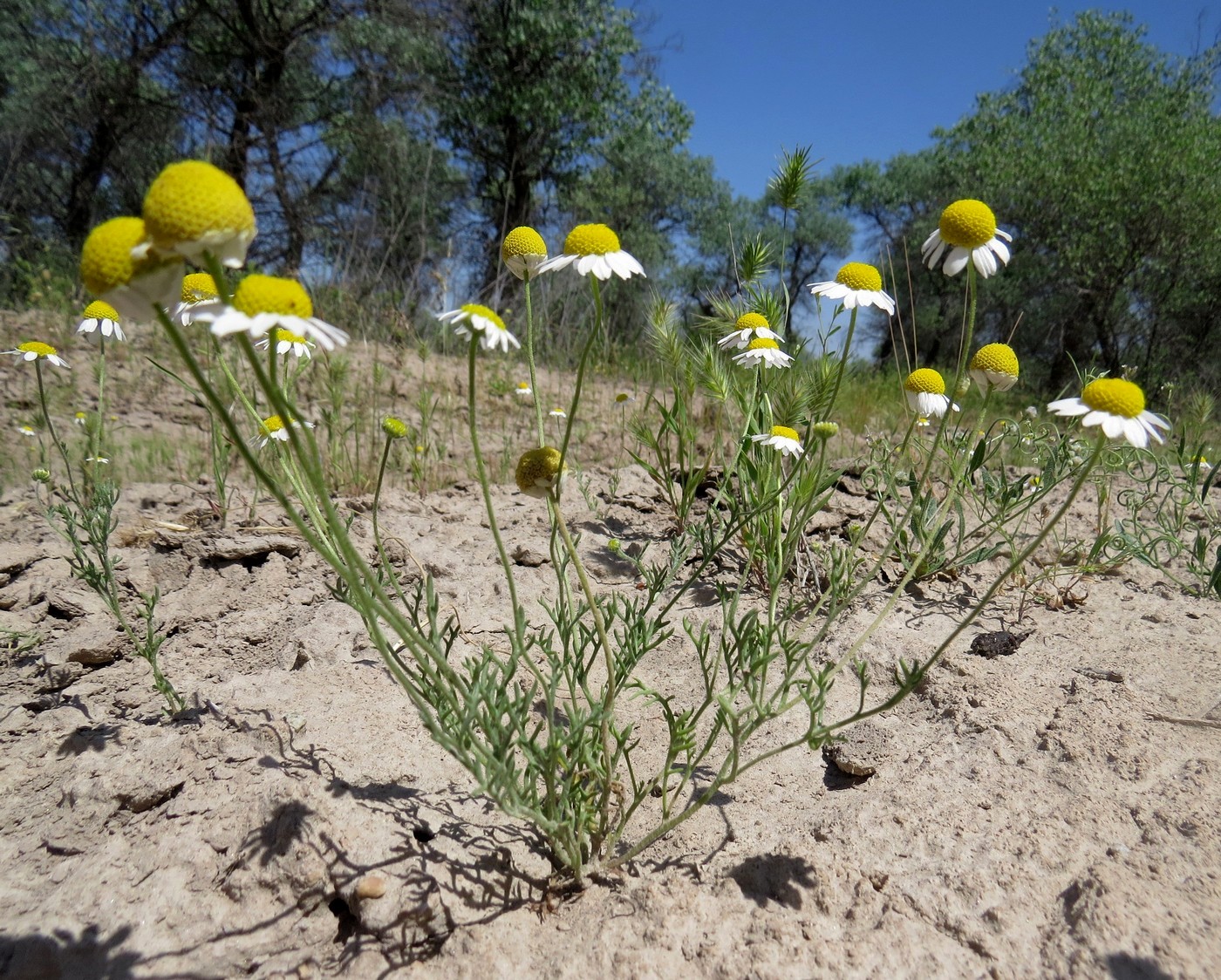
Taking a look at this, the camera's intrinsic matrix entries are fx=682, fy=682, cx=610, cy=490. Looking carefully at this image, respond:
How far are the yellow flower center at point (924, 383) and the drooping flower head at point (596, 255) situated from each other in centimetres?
118

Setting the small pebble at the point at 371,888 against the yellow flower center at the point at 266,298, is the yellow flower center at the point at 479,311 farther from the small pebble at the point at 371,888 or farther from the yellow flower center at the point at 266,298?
the small pebble at the point at 371,888

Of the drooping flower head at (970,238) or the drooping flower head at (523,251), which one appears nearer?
the drooping flower head at (523,251)

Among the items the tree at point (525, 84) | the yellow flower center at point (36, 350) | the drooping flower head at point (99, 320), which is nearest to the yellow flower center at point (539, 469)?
the drooping flower head at point (99, 320)

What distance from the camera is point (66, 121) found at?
29.5 feet

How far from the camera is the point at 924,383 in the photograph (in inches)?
82.5

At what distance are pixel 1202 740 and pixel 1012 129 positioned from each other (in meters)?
15.9

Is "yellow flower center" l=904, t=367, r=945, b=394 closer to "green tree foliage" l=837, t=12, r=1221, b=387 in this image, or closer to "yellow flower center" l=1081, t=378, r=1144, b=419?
"yellow flower center" l=1081, t=378, r=1144, b=419

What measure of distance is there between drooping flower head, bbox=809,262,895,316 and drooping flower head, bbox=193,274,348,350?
4.27 ft

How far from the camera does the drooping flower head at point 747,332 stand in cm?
211

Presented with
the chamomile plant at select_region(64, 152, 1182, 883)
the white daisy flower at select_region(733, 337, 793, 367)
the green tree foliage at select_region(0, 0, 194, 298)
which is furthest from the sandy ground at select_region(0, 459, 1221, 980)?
the green tree foliage at select_region(0, 0, 194, 298)

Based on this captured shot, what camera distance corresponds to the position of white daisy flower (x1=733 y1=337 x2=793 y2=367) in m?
2.02

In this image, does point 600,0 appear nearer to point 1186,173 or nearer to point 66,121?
point 66,121

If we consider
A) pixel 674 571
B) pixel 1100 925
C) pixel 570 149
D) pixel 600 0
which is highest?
pixel 600 0

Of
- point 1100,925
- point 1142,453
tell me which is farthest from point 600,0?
point 1100,925
